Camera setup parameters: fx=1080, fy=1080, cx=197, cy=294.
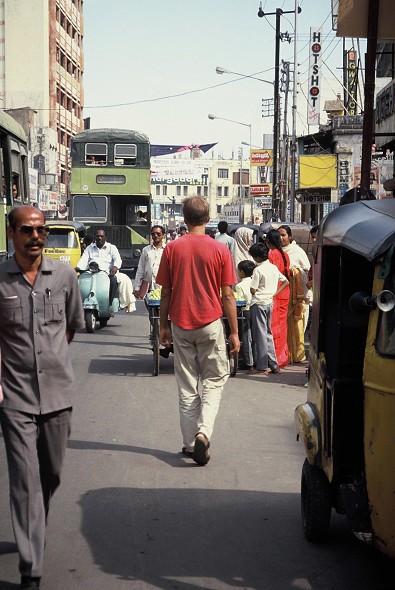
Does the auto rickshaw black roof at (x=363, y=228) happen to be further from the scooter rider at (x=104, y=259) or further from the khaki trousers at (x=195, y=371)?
the scooter rider at (x=104, y=259)

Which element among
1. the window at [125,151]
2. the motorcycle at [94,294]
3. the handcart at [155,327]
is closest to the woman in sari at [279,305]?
the handcart at [155,327]

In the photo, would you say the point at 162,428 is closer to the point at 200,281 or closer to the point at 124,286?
the point at 200,281

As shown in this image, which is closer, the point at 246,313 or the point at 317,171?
the point at 246,313

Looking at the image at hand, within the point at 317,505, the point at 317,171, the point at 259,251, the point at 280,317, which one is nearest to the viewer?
the point at 317,505

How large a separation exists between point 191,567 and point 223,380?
2.95m

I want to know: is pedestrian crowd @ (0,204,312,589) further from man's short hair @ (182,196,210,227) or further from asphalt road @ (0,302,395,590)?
asphalt road @ (0,302,395,590)

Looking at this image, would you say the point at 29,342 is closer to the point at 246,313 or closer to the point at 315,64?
the point at 246,313

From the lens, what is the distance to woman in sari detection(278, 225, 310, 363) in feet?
48.0

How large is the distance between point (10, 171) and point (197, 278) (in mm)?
6986

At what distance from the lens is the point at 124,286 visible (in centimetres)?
1908

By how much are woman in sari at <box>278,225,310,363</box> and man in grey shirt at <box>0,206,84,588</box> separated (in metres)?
9.49

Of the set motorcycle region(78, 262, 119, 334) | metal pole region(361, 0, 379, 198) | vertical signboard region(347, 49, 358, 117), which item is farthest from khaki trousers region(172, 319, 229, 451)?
vertical signboard region(347, 49, 358, 117)

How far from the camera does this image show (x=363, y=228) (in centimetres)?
540

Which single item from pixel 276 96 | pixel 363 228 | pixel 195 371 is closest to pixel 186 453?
pixel 195 371
